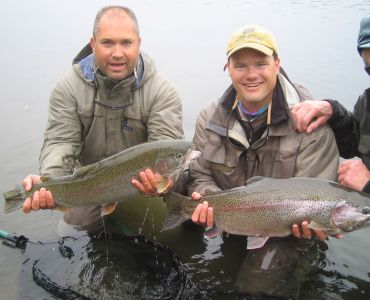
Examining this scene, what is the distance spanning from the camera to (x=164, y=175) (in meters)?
4.04

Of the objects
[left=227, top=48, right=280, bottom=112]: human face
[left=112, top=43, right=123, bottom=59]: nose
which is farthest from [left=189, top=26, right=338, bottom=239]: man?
[left=112, top=43, right=123, bottom=59]: nose

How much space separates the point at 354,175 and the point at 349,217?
66cm

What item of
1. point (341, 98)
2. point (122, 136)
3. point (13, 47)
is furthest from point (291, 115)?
point (13, 47)

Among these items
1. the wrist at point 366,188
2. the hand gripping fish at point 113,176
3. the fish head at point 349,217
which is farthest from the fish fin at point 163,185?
the wrist at point 366,188

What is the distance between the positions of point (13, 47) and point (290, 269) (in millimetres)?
14225

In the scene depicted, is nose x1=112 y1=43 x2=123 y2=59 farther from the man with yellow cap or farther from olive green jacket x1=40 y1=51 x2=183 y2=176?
the man with yellow cap

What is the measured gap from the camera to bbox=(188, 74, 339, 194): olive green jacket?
3.90 meters

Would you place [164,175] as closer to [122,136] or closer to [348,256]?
[122,136]

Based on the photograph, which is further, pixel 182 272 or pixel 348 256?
pixel 348 256

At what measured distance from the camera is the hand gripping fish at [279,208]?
11.1 ft

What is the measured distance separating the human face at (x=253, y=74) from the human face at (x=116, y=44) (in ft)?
3.55

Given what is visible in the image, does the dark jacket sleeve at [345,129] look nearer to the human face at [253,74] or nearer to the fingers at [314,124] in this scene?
the fingers at [314,124]

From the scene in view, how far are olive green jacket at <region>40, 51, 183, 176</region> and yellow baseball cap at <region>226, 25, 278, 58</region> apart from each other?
1.08 metres

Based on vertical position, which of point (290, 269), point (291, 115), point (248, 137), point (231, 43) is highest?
point (231, 43)
